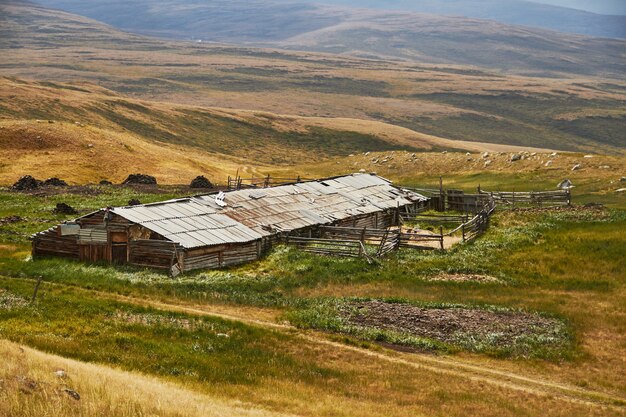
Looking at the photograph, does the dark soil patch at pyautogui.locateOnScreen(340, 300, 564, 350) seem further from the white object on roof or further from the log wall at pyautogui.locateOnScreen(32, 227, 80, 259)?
the white object on roof

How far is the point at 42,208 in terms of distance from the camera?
5559cm

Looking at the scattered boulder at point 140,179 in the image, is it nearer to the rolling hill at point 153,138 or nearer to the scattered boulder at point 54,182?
the rolling hill at point 153,138

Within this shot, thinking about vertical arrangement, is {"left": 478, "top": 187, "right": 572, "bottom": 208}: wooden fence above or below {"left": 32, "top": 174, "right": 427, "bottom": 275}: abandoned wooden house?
below

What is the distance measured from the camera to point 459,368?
2598cm

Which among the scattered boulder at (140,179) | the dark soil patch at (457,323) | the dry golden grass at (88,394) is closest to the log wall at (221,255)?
the dark soil patch at (457,323)

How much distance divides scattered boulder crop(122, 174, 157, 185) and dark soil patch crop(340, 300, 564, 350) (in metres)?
45.2

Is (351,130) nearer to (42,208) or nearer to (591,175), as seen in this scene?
(591,175)

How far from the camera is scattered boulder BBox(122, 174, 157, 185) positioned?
74750mm

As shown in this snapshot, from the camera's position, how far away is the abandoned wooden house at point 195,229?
1551 inches

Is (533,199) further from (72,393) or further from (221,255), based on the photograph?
(72,393)

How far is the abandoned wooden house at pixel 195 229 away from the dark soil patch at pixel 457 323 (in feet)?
33.0

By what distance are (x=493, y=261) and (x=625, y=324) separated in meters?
12.2

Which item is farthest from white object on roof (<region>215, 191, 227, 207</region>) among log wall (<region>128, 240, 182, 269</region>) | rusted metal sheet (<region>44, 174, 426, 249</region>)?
log wall (<region>128, 240, 182, 269</region>)

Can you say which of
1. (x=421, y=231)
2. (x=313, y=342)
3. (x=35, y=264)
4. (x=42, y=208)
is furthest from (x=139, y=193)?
(x=313, y=342)
